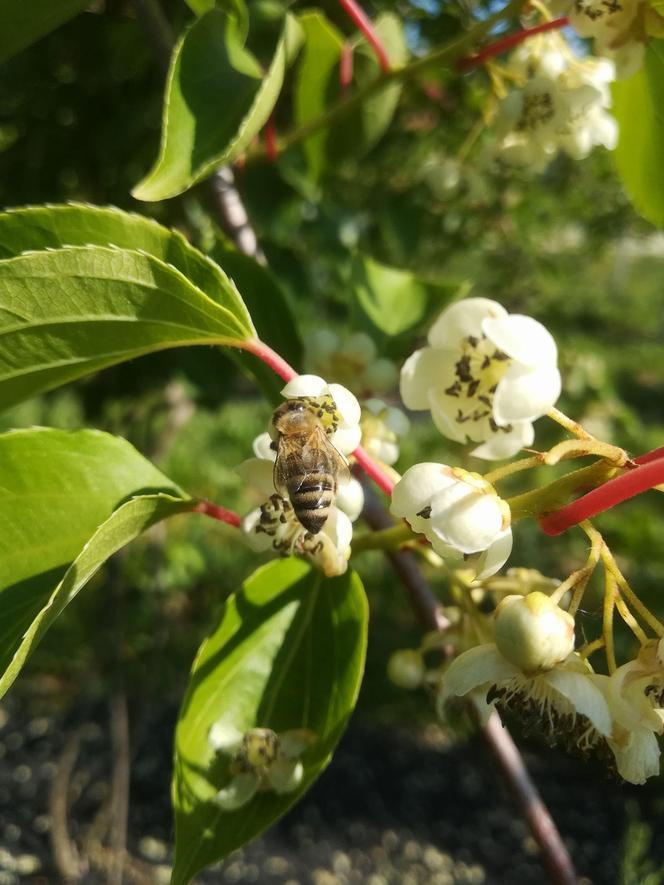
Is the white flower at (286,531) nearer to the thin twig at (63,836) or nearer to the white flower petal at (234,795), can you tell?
the white flower petal at (234,795)

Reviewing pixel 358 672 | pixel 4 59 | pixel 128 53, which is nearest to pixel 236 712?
pixel 358 672

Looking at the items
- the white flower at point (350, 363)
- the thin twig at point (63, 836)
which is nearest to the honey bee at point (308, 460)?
the white flower at point (350, 363)

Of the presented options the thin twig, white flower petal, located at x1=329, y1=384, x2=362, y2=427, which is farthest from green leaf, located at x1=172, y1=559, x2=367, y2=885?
the thin twig

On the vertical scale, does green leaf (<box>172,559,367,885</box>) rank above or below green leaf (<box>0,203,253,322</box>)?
below

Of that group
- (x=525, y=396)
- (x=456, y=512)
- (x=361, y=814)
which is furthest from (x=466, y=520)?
(x=361, y=814)

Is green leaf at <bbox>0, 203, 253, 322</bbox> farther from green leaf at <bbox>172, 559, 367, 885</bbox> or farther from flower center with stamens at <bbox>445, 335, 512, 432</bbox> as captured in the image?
green leaf at <bbox>172, 559, 367, 885</bbox>

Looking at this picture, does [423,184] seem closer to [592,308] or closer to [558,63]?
[558,63]

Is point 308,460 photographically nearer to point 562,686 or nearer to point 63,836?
point 562,686
